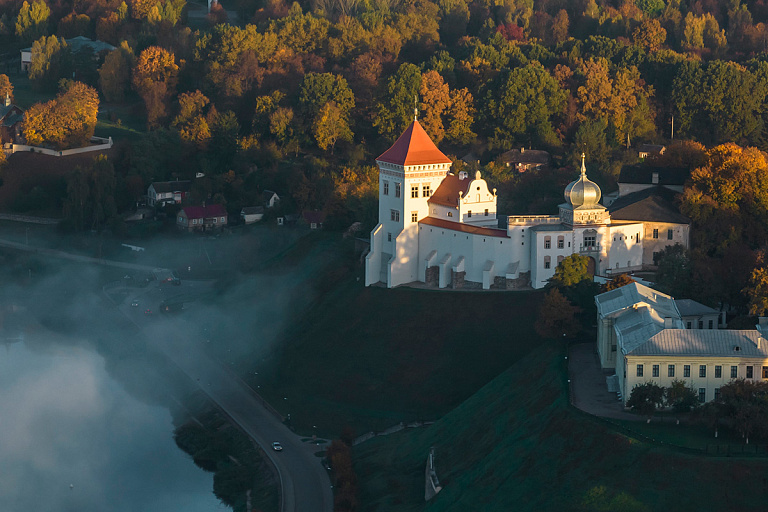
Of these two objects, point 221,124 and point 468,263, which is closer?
point 468,263

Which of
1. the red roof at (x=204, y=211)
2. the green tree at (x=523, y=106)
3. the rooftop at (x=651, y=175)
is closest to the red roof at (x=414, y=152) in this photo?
the rooftop at (x=651, y=175)

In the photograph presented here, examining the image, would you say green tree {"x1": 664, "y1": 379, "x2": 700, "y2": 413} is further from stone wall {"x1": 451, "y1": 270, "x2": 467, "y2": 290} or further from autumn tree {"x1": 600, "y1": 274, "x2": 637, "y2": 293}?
stone wall {"x1": 451, "y1": 270, "x2": 467, "y2": 290}

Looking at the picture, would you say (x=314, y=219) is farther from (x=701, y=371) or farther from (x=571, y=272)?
(x=701, y=371)

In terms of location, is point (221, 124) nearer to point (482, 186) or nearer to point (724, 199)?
point (482, 186)

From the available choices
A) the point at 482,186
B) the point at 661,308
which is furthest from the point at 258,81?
the point at 661,308

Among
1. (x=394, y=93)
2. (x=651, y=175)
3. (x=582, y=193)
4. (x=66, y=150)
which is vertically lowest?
(x=582, y=193)

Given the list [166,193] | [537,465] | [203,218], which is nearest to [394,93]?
[203,218]

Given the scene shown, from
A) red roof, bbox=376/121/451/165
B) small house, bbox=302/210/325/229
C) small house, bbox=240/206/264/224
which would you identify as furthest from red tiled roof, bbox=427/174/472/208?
small house, bbox=240/206/264/224
